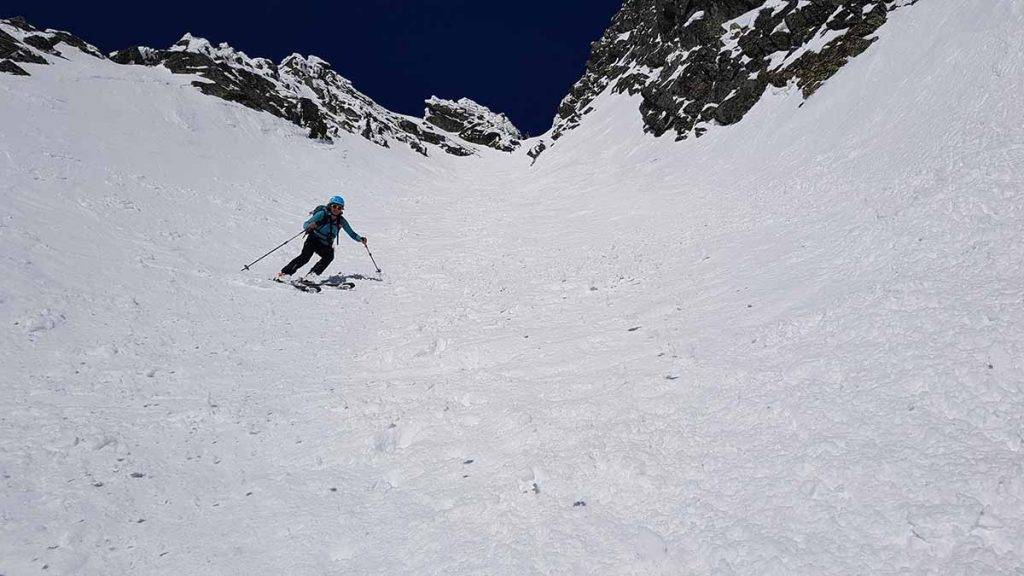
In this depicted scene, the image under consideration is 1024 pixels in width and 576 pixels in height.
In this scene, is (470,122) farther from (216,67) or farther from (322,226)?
(322,226)

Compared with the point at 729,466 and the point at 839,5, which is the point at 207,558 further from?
the point at 839,5

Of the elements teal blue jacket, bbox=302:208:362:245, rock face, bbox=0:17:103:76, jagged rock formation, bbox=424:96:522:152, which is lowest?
teal blue jacket, bbox=302:208:362:245

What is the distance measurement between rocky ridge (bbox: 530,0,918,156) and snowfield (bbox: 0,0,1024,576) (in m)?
5.32

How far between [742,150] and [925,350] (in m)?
16.4

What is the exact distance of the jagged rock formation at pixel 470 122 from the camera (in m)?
147

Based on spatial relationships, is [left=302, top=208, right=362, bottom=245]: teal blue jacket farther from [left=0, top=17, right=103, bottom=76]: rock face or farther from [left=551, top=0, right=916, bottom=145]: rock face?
[left=0, top=17, right=103, bottom=76]: rock face

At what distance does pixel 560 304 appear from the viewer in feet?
34.8

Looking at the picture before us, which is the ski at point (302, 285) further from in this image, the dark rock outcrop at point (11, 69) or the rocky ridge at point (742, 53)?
the dark rock outcrop at point (11, 69)

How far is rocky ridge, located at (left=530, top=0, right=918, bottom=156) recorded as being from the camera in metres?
20.9

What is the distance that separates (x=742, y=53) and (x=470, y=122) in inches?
5244

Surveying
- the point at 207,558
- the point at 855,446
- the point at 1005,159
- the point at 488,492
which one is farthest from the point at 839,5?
the point at 207,558

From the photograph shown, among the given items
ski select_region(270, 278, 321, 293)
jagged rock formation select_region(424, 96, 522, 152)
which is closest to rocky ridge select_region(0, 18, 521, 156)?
ski select_region(270, 278, 321, 293)

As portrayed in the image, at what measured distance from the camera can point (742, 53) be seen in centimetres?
2927

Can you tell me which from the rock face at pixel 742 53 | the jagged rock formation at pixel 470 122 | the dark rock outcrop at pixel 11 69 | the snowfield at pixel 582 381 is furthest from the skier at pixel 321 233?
the jagged rock formation at pixel 470 122
